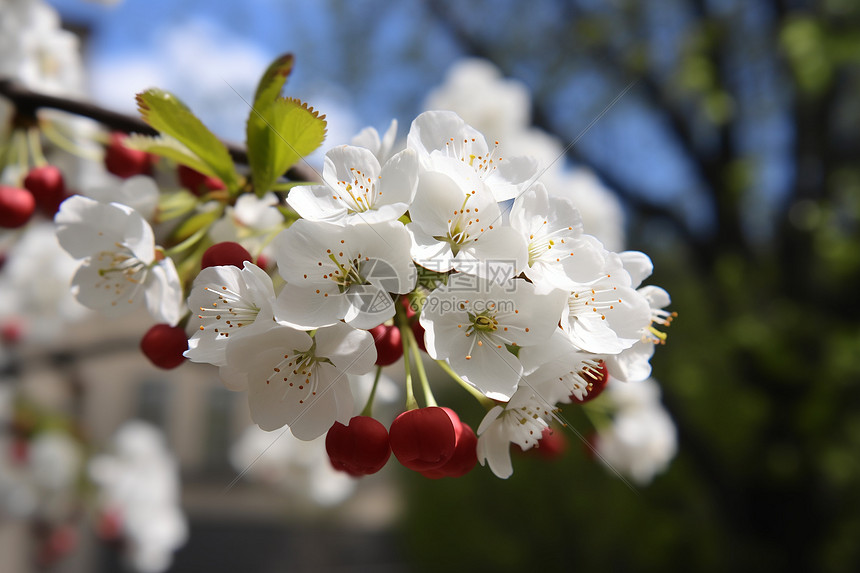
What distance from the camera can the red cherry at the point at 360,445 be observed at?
695mm

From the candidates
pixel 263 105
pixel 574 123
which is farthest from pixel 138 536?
pixel 574 123

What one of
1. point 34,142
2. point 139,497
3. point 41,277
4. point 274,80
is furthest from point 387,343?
point 139,497

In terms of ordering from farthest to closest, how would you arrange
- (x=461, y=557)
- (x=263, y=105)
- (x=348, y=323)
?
(x=461, y=557) → (x=263, y=105) → (x=348, y=323)

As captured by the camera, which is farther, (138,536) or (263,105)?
(138,536)

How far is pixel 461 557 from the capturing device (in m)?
7.45

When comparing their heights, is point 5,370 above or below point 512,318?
below

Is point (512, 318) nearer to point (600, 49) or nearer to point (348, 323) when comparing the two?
point (348, 323)

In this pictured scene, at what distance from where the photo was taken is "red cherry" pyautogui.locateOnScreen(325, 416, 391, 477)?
27.4 inches

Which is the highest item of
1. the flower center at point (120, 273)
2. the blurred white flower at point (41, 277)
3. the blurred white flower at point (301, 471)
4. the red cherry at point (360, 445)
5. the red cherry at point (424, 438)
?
the red cherry at point (424, 438)

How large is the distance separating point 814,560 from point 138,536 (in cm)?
383

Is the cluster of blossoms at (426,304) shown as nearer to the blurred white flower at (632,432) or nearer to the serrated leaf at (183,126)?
the serrated leaf at (183,126)

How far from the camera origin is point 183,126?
2.60 ft

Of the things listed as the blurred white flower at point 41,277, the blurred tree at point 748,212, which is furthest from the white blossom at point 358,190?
the blurred tree at point 748,212

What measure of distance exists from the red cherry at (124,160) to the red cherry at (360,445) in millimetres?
706
